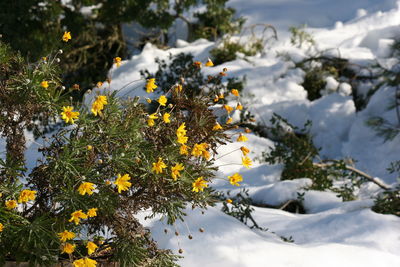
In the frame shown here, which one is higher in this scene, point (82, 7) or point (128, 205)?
point (82, 7)

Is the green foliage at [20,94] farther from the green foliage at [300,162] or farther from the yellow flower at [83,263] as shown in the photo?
the green foliage at [300,162]

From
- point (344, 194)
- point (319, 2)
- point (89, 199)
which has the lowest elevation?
point (89, 199)

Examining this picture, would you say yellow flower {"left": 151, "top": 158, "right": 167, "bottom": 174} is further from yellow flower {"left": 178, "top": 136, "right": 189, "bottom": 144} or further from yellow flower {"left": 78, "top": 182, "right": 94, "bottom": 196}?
yellow flower {"left": 78, "top": 182, "right": 94, "bottom": 196}

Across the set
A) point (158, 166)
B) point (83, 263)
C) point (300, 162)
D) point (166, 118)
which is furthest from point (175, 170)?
point (300, 162)

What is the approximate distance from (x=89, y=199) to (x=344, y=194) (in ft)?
8.94

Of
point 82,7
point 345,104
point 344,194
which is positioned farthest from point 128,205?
point 82,7

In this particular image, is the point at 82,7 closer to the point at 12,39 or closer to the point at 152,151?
the point at 12,39

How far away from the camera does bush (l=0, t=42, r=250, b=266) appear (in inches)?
77.3

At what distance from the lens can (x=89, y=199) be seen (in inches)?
79.6

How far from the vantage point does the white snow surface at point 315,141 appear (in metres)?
2.79

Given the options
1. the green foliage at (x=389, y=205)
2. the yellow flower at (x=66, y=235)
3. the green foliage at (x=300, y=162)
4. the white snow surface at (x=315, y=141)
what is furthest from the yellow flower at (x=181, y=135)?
the green foliage at (x=300, y=162)

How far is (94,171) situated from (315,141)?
424 centimetres

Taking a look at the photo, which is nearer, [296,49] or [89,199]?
[89,199]

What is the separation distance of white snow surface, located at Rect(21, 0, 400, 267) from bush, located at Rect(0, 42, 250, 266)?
0.72 feet
